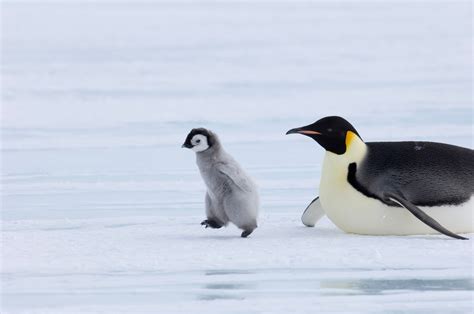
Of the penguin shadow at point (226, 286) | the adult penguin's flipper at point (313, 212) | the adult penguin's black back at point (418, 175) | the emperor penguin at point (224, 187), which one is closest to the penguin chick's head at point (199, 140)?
the emperor penguin at point (224, 187)

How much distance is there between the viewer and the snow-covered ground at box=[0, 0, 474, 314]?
4.89 meters

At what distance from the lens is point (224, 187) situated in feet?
20.9

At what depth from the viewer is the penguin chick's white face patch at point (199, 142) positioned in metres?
6.44

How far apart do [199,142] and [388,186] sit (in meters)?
1.00

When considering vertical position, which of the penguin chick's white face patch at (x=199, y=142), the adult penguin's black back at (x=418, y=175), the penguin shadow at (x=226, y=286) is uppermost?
the penguin chick's white face patch at (x=199, y=142)

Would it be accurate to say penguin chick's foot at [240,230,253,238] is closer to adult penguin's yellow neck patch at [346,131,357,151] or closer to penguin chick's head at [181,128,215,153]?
penguin chick's head at [181,128,215,153]

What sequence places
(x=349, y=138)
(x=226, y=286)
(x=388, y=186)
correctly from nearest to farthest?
(x=226, y=286) < (x=388, y=186) < (x=349, y=138)

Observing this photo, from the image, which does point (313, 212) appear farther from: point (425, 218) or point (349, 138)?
point (425, 218)

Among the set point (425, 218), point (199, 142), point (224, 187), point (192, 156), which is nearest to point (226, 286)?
point (425, 218)

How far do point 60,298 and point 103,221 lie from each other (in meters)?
2.19

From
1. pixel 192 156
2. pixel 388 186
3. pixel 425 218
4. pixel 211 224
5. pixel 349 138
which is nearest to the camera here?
pixel 425 218

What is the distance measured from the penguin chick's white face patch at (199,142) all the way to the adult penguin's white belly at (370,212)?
2.10ft

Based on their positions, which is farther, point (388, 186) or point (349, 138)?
point (349, 138)

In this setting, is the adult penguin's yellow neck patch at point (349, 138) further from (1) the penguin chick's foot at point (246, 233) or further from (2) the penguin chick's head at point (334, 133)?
(1) the penguin chick's foot at point (246, 233)
